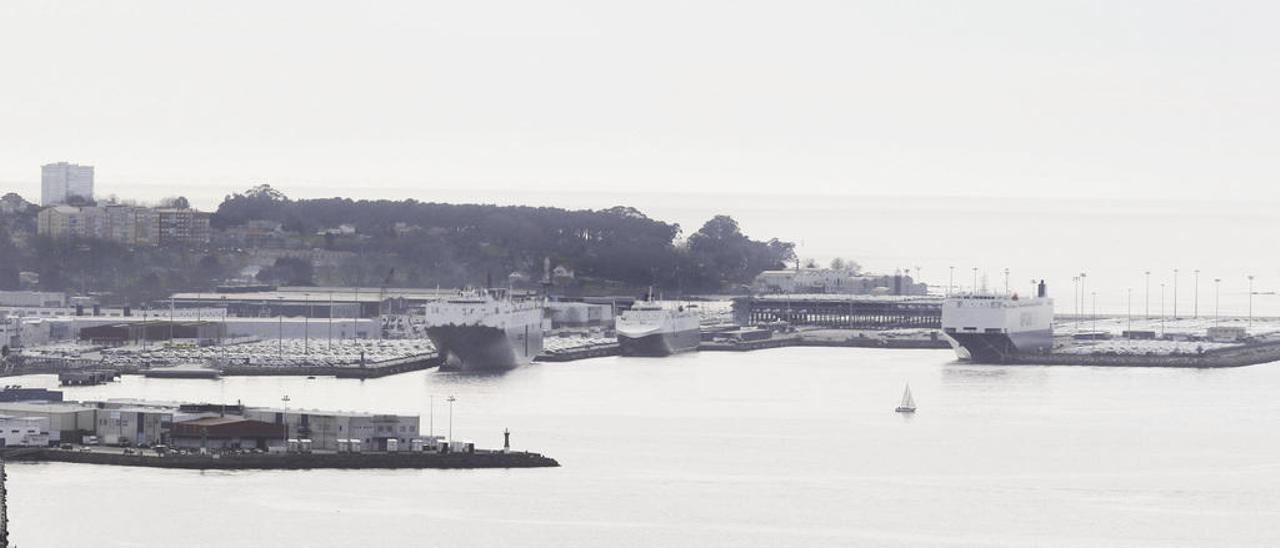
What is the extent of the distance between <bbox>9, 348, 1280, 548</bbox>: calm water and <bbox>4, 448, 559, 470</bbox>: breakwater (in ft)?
0.98

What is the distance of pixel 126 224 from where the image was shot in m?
59.1

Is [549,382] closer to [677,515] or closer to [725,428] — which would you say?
[725,428]

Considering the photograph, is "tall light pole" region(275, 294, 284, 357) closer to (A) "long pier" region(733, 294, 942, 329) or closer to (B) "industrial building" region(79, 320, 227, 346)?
(B) "industrial building" region(79, 320, 227, 346)

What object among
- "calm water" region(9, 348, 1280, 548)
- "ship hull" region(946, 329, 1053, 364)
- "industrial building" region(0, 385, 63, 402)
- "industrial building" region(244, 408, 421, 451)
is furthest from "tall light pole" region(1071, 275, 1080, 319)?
"industrial building" region(244, 408, 421, 451)

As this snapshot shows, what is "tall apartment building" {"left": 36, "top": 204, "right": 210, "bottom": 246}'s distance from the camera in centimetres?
5831

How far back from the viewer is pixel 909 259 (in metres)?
101

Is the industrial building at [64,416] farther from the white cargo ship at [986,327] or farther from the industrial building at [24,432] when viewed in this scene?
the white cargo ship at [986,327]

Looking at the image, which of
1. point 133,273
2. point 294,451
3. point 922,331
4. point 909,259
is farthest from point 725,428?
point 909,259

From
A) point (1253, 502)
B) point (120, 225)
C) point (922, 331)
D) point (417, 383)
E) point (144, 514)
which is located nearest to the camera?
point (144, 514)

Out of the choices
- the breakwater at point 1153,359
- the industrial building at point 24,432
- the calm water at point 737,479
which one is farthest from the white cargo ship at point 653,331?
the industrial building at point 24,432

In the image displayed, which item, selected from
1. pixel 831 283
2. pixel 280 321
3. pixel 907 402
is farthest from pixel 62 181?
pixel 907 402

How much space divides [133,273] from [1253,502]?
117ft

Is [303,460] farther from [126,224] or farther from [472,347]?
[126,224]

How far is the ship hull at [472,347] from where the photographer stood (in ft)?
119
